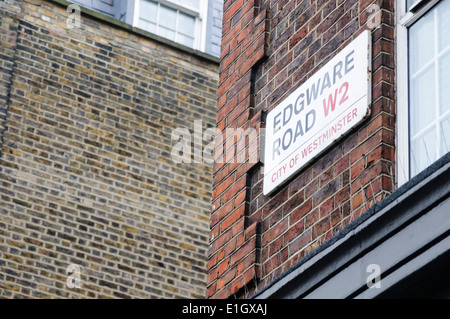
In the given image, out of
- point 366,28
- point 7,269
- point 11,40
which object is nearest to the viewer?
point 366,28

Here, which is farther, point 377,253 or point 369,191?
point 369,191

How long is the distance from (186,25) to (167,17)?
1.07 ft

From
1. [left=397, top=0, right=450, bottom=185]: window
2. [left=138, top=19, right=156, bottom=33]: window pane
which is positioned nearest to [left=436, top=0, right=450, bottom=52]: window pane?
[left=397, top=0, right=450, bottom=185]: window

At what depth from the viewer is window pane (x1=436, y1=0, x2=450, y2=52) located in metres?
6.77

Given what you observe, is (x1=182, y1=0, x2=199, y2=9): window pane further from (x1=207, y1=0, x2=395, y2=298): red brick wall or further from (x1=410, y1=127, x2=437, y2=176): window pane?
(x1=410, y1=127, x2=437, y2=176): window pane

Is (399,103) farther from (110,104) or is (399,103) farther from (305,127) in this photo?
(110,104)

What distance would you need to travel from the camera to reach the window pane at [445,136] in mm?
6449

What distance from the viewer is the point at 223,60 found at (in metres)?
9.15

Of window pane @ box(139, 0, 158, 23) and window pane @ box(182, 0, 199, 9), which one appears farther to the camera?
window pane @ box(182, 0, 199, 9)

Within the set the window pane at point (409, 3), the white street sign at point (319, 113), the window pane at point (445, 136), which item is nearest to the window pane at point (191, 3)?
the white street sign at point (319, 113)

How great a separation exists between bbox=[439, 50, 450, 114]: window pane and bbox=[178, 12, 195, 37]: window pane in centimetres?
1018
